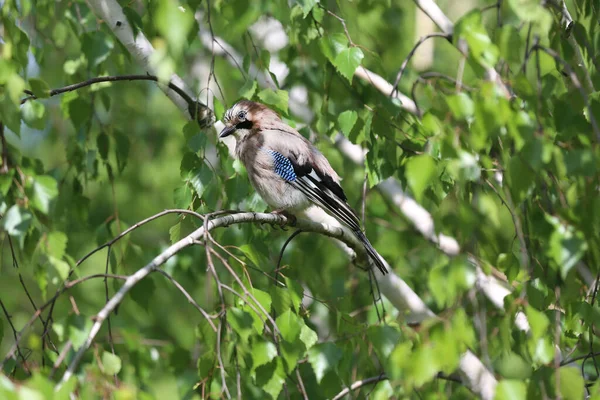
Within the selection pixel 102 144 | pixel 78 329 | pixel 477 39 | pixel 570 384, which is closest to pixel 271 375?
pixel 78 329

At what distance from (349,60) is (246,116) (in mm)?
1951

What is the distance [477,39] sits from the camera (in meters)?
2.51

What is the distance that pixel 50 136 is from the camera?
7570 millimetres

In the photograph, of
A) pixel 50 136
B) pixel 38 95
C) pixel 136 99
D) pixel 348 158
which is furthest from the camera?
pixel 136 99

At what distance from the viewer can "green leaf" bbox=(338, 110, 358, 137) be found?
3715 millimetres

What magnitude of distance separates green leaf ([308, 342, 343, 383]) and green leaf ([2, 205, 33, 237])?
1128mm

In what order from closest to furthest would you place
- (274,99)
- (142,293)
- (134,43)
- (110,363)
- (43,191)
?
(110,363) → (43,191) → (274,99) → (134,43) → (142,293)

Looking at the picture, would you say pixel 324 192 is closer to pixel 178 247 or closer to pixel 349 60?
pixel 349 60

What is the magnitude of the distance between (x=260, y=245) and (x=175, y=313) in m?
5.23

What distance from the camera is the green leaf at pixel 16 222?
113 inches

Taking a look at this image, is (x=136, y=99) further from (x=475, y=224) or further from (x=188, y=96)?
(x=475, y=224)

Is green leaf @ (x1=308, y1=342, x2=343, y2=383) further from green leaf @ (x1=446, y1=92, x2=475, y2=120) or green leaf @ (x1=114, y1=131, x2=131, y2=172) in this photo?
green leaf @ (x1=114, y1=131, x2=131, y2=172)

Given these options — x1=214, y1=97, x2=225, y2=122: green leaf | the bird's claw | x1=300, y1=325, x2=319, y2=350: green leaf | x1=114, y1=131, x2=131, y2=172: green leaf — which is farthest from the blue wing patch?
x1=300, y1=325, x2=319, y2=350: green leaf

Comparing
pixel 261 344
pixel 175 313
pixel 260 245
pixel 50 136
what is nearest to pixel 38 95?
pixel 261 344
